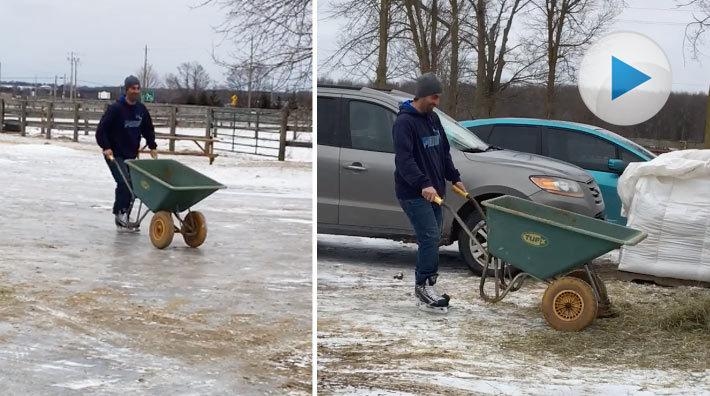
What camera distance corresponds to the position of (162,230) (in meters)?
6.14

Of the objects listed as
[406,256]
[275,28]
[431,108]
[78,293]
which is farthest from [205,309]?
[275,28]

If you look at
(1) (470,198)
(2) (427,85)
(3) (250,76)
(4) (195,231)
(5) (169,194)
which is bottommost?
(4) (195,231)

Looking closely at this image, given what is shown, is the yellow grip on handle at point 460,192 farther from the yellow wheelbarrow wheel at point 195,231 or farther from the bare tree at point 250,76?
the bare tree at point 250,76

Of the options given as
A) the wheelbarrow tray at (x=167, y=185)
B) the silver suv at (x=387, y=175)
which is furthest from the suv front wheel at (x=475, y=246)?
the wheelbarrow tray at (x=167, y=185)

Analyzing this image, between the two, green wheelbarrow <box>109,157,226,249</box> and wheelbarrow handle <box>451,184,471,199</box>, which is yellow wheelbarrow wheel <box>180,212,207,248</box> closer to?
green wheelbarrow <box>109,157,226,249</box>

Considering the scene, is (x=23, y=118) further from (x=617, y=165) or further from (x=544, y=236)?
(x=617, y=165)

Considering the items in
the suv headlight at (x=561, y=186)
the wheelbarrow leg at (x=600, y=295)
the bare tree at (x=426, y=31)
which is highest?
the bare tree at (x=426, y=31)

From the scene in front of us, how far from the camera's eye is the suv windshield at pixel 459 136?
10.5ft

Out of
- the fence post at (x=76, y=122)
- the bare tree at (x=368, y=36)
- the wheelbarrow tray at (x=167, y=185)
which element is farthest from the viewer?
the fence post at (x=76, y=122)

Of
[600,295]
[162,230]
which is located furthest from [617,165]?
[162,230]

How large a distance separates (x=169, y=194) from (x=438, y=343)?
353 centimetres

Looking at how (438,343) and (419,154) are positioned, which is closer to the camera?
(438,343)

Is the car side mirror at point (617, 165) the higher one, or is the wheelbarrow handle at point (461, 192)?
the car side mirror at point (617, 165)

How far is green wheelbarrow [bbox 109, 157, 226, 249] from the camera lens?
20.0ft
